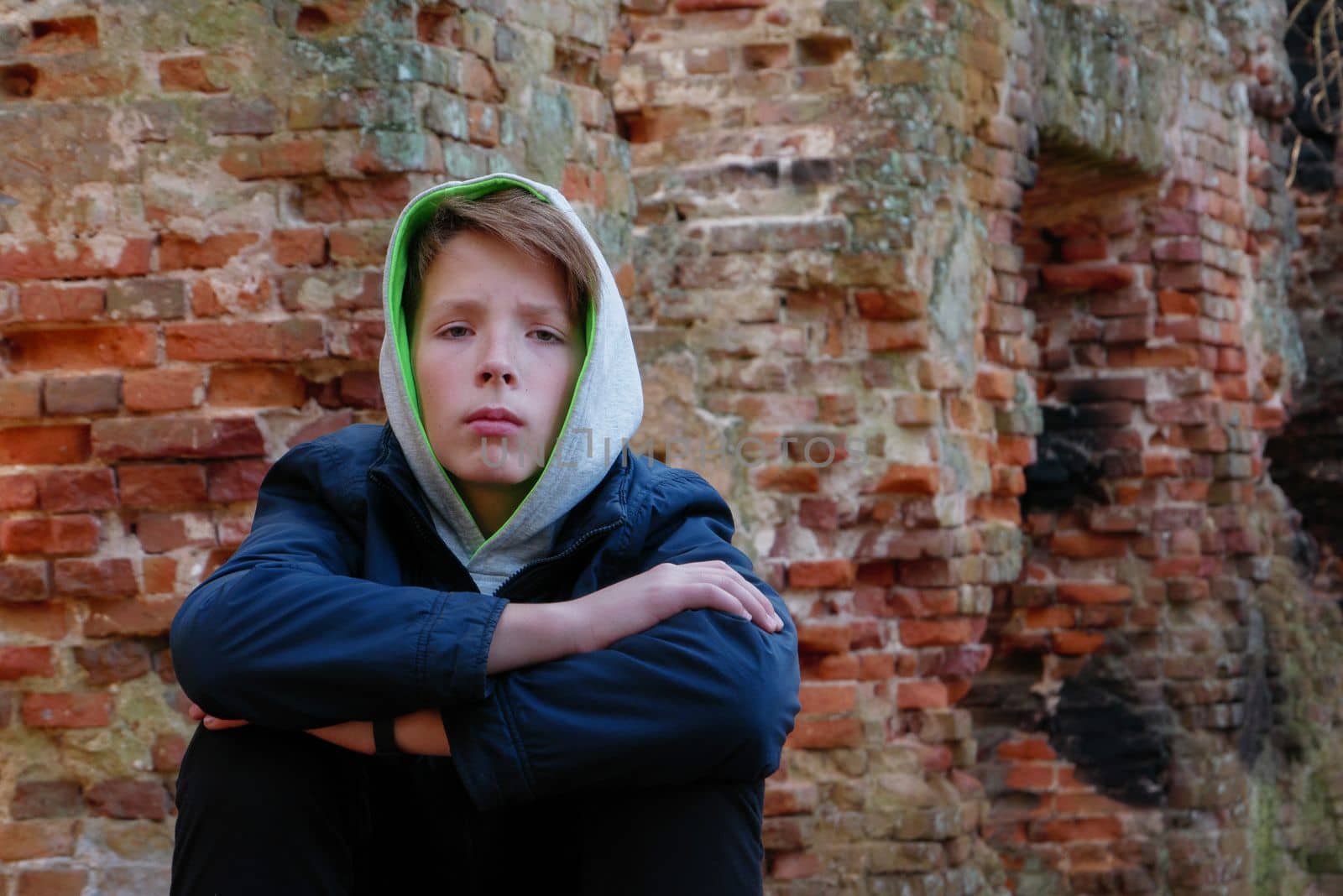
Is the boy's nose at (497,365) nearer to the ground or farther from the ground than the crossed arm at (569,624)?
farther from the ground

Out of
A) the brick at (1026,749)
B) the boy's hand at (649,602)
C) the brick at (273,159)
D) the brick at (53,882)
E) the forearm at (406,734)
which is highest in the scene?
the brick at (273,159)

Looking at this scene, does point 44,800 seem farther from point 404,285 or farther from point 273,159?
point 404,285

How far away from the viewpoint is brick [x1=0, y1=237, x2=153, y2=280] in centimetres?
340

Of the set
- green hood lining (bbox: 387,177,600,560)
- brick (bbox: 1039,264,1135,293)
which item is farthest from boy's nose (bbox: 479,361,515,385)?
brick (bbox: 1039,264,1135,293)

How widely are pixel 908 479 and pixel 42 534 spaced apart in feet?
7.44

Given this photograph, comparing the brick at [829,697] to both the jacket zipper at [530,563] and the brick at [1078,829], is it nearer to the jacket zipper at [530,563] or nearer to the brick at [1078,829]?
the brick at [1078,829]

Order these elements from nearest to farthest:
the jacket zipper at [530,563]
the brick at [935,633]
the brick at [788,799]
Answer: the jacket zipper at [530,563] < the brick at [788,799] < the brick at [935,633]

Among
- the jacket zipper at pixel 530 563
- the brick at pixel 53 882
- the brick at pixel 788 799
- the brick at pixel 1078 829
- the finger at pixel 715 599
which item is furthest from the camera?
the brick at pixel 1078 829

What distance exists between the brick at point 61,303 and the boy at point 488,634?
950 mm

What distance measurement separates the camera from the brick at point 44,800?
134 inches

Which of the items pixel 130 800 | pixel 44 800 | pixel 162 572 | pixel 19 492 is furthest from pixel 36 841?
pixel 19 492

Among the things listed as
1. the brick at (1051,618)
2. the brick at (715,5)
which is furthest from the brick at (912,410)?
the brick at (1051,618)

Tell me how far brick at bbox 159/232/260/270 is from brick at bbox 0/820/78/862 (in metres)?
1.02

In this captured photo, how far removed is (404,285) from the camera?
105 inches
